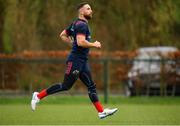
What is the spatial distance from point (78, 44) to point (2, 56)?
1192 centimetres

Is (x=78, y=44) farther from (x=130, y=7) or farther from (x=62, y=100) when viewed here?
(x=130, y=7)

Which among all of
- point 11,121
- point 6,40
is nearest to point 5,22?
point 6,40

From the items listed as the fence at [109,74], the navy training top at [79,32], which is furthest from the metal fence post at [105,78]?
the navy training top at [79,32]

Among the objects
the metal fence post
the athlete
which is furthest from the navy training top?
the metal fence post

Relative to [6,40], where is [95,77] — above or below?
below

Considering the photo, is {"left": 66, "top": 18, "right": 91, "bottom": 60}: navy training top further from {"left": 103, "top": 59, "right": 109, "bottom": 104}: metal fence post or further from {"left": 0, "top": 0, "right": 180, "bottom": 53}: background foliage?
{"left": 0, "top": 0, "right": 180, "bottom": 53}: background foliage

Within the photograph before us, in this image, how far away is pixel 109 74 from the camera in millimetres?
25547

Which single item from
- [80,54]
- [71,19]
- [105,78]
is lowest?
[105,78]

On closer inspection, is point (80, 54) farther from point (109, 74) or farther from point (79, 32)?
point (109, 74)

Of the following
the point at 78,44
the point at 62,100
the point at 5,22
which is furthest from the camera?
the point at 5,22

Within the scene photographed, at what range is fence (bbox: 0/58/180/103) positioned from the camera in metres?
24.6

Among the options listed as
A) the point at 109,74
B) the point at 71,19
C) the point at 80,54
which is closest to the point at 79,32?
the point at 80,54

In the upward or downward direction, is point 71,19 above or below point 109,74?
above

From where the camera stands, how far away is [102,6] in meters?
28.7
